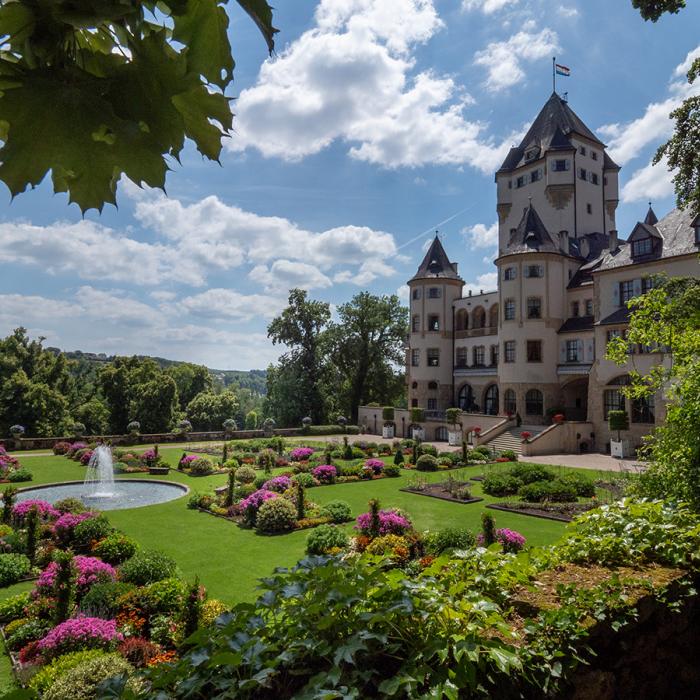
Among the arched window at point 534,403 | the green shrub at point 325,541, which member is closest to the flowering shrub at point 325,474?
the green shrub at point 325,541

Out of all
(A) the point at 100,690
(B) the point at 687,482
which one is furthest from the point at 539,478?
(A) the point at 100,690

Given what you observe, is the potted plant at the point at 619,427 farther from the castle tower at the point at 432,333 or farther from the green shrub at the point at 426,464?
the castle tower at the point at 432,333

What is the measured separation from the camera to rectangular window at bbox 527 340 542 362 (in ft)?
118

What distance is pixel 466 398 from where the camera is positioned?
4453cm

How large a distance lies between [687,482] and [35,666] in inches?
335

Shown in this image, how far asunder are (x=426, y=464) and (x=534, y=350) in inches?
636

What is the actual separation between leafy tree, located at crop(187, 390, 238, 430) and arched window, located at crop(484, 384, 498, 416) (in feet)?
86.3

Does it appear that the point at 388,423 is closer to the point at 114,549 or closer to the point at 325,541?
the point at 325,541

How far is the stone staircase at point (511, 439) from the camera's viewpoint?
31.5 metres

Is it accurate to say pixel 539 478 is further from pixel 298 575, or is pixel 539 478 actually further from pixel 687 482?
pixel 298 575

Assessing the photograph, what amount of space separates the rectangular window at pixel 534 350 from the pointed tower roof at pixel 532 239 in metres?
6.76

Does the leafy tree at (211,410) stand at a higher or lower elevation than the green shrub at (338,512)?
higher

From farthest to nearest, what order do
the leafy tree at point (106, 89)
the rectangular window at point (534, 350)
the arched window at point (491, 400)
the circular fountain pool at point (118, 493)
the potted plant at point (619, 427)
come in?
1. the arched window at point (491, 400)
2. the rectangular window at point (534, 350)
3. the potted plant at point (619, 427)
4. the circular fountain pool at point (118, 493)
5. the leafy tree at point (106, 89)

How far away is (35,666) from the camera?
651 cm
